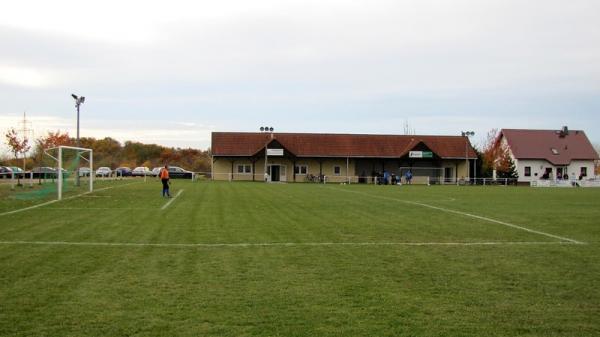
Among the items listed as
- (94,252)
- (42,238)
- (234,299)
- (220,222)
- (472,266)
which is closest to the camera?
(234,299)

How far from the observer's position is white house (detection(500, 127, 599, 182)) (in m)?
74.4

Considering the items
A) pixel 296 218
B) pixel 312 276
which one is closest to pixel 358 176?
pixel 296 218

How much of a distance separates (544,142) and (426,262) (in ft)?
239

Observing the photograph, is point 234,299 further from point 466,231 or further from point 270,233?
point 466,231

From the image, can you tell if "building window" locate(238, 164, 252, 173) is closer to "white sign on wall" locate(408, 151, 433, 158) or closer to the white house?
"white sign on wall" locate(408, 151, 433, 158)

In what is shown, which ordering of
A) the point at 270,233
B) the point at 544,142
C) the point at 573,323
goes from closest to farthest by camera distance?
the point at 573,323 < the point at 270,233 < the point at 544,142

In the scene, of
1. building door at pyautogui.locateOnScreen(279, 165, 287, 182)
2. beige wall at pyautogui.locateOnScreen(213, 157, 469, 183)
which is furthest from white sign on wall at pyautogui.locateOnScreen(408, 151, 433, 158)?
building door at pyautogui.locateOnScreen(279, 165, 287, 182)

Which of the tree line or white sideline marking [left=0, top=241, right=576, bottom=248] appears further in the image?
the tree line

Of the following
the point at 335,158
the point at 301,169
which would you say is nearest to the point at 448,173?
the point at 335,158

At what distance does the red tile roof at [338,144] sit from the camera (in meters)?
65.9

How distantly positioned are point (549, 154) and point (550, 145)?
197 centimetres

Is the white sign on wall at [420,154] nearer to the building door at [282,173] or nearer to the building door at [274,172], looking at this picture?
the building door at [282,173]

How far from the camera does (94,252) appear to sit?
11.1 meters

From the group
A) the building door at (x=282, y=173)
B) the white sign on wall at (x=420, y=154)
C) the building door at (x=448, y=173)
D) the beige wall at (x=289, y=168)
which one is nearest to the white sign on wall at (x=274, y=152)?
the beige wall at (x=289, y=168)
